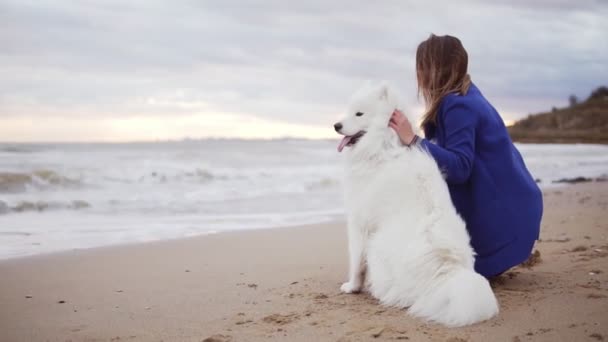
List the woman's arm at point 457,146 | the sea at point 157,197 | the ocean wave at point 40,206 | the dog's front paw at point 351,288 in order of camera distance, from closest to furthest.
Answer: the woman's arm at point 457,146 < the dog's front paw at point 351,288 < the sea at point 157,197 < the ocean wave at point 40,206

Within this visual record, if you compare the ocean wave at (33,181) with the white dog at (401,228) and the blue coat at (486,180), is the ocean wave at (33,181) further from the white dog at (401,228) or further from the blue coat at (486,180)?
the blue coat at (486,180)

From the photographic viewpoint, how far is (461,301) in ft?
8.93

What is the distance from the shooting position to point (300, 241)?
565 centimetres

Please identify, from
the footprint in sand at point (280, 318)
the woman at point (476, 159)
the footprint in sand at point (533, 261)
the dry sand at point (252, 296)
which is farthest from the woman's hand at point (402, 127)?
the footprint in sand at point (533, 261)

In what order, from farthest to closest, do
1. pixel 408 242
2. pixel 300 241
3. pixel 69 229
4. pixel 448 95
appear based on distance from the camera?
1. pixel 69 229
2. pixel 300 241
3. pixel 448 95
4. pixel 408 242

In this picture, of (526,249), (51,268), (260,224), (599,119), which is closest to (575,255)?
(526,249)

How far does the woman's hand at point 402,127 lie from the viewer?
3.17 metres

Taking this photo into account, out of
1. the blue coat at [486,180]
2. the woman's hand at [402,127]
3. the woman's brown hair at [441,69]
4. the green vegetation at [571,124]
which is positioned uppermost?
the woman's brown hair at [441,69]

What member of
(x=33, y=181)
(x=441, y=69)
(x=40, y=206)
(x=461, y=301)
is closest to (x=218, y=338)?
(x=461, y=301)

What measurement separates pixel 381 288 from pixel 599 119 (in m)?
37.8

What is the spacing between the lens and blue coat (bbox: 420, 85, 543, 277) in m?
3.15

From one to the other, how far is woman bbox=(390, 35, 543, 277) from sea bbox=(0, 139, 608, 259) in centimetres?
165

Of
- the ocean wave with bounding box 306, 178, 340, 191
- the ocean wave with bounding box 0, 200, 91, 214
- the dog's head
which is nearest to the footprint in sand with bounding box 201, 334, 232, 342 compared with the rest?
the dog's head

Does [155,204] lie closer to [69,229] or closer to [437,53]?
[69,229]
